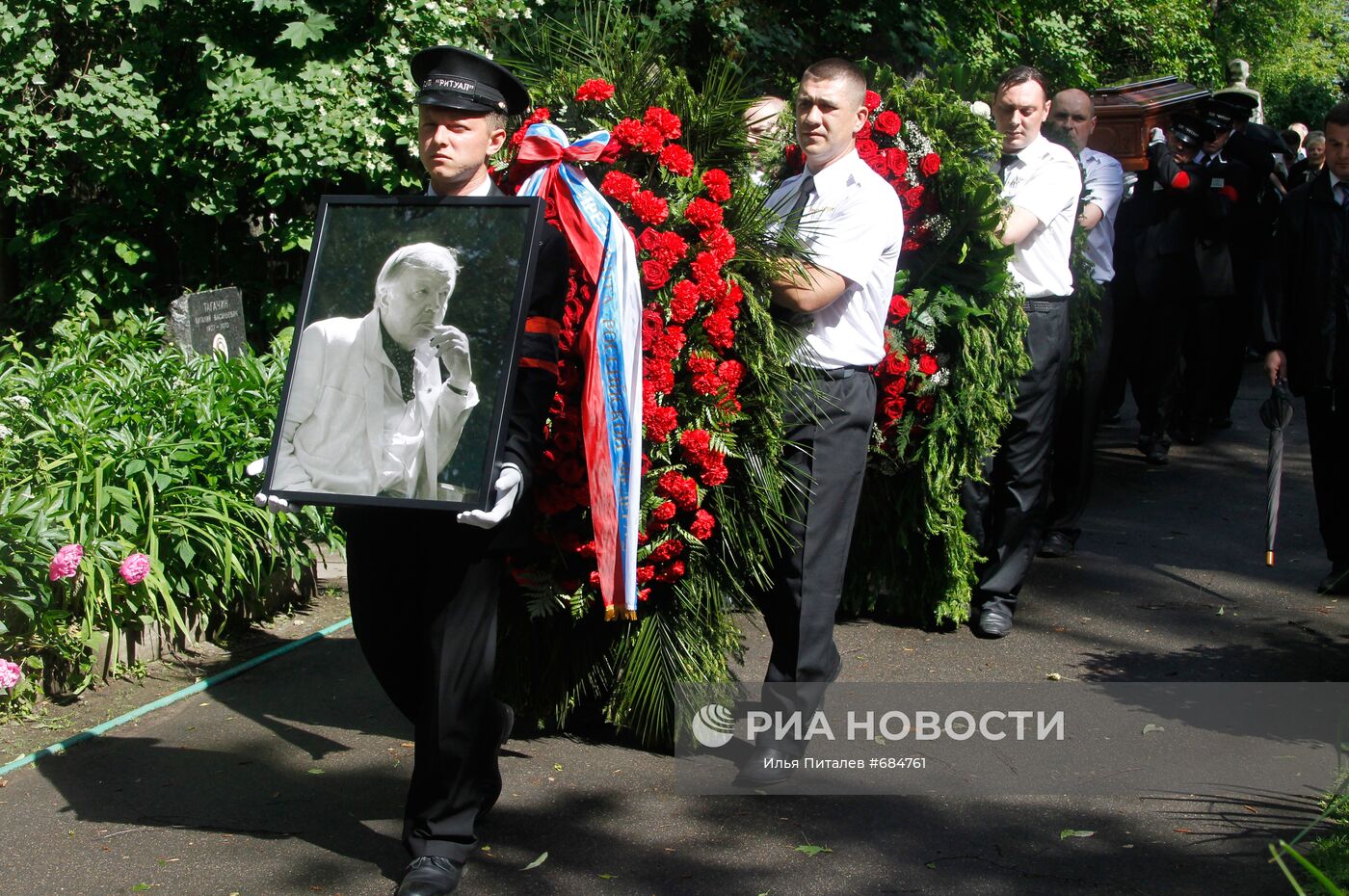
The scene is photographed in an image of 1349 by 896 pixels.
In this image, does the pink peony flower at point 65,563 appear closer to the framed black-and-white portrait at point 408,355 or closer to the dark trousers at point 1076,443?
the framed black-and-white portrait at point 408,355

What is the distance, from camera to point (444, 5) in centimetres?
845

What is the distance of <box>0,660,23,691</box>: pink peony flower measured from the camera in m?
4.61

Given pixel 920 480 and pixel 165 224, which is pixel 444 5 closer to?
pixel 165 224

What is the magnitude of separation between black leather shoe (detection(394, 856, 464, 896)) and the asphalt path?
94mm

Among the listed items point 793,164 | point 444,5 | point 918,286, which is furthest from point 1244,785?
point 444,5

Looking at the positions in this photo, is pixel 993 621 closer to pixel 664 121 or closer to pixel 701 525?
pixel 701 525

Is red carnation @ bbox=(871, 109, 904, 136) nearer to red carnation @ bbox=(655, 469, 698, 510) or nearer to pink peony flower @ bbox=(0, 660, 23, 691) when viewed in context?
red carnation @ bbox=(655, 469, 698, 510)

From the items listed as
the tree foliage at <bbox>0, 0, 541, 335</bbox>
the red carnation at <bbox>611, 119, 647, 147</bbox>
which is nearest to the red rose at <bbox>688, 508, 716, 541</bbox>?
the red carnation at <bbox>611, 119, 647, 147</bbox>

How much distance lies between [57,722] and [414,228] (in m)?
2.46

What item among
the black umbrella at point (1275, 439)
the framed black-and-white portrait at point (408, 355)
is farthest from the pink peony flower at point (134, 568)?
the black umbrella at point (1275, 439)

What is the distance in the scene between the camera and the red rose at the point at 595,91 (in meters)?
4.33

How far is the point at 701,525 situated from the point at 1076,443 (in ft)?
12.1

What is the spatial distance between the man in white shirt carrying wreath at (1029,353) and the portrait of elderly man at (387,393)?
312 centimetres

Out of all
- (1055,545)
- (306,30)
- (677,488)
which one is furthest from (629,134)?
(306,30)
